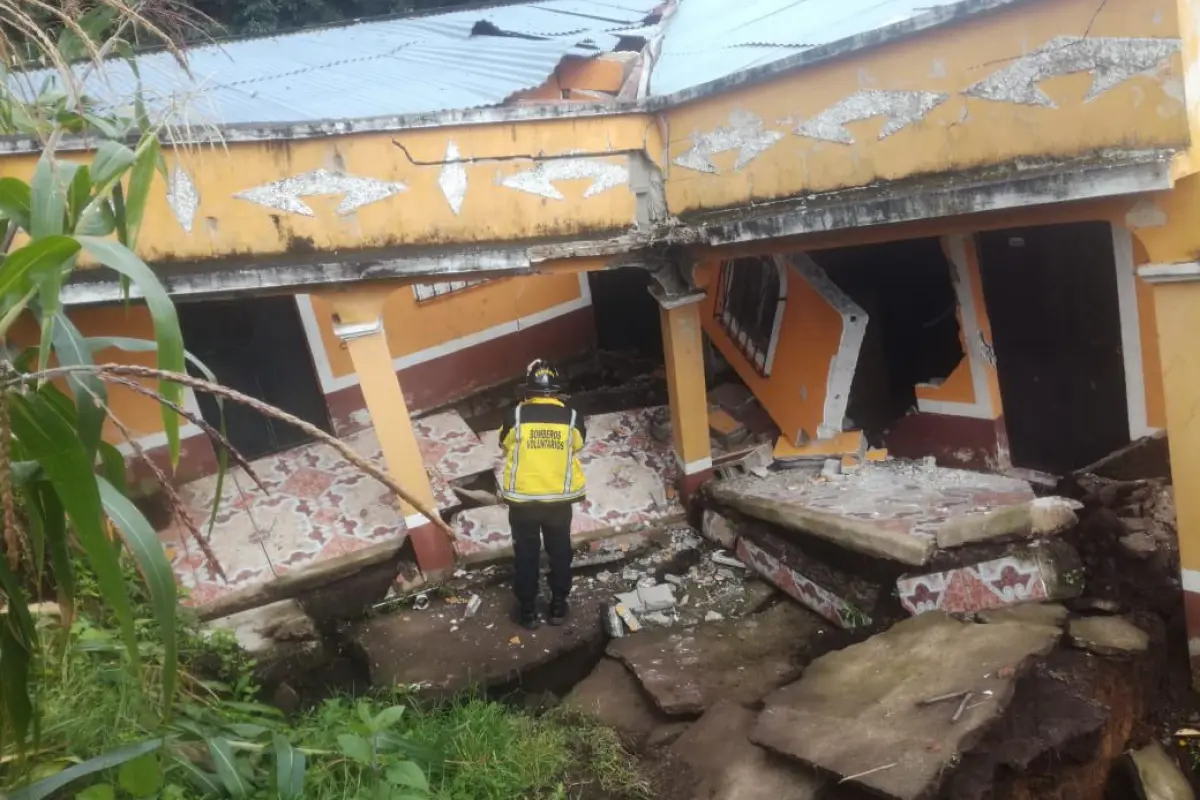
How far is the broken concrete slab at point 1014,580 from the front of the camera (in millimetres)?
4480

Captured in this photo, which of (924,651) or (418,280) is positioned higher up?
(418,280)

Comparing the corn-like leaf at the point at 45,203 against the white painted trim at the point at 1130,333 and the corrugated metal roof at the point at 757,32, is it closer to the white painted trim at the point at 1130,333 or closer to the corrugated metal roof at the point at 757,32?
the corrugated metal roof at the point at 757,32

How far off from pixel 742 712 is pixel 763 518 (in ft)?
6.22

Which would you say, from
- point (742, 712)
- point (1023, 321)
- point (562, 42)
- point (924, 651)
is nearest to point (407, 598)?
point (742, 712)

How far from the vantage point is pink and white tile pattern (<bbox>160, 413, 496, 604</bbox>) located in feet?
20.0

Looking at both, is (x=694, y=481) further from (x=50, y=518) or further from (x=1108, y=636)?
(x=50, y=518)

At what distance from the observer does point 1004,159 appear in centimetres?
391

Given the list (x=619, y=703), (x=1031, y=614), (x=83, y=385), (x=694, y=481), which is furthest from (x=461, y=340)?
(x=83, y=385)

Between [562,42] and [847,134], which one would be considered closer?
[847,134]

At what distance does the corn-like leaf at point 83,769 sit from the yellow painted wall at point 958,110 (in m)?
4.10

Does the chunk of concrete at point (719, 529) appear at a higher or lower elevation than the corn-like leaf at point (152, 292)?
lower

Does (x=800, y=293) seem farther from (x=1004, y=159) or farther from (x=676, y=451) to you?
(x=1004, y=159)

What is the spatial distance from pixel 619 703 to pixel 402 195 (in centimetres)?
336

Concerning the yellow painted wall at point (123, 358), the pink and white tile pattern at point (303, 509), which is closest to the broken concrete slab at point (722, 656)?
the pink and white tile pattern at point (303, 509)
